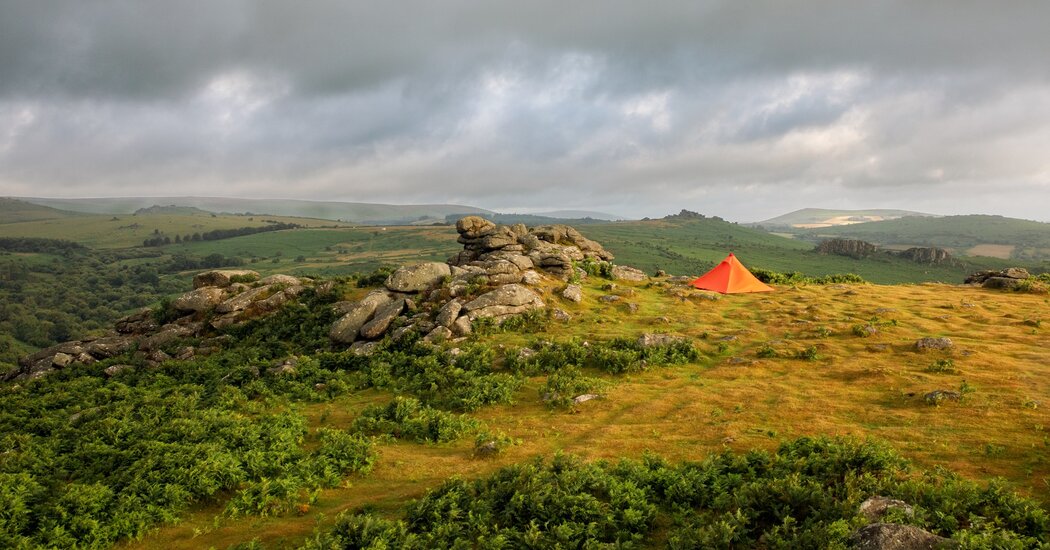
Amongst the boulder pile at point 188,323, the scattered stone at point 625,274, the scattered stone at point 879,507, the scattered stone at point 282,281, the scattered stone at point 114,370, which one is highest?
the scattered stone at point 625,274

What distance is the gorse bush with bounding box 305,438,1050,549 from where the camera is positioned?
328 inches

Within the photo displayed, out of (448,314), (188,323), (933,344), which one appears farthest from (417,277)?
(933,344)

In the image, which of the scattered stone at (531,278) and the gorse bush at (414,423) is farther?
the scattered stone at (531,278)

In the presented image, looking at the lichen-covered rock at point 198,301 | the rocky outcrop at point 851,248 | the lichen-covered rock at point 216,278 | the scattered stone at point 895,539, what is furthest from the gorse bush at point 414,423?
the rocky outcrop at point 851,248

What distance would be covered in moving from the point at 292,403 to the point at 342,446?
7291mm

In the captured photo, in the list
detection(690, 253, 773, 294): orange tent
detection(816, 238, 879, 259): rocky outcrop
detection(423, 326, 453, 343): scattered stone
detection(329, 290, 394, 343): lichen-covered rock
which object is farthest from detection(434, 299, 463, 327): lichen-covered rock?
detection(816, 238, 879, 259): rocky outcrop

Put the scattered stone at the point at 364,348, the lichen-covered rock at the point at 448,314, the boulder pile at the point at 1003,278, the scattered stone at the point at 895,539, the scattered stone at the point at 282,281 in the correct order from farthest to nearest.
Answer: the boulder pile at the point at 1003,278
the scattered stone at the point at 282,281
the lichen-covered rock at the point at 448,314
the scattered stone at the point at 364,348
the scattered stone at the point at 895,539

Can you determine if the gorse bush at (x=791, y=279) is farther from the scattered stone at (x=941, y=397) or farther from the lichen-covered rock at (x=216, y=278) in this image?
the lichen-covered rock at (x=216, y=278)

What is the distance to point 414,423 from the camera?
1708cm

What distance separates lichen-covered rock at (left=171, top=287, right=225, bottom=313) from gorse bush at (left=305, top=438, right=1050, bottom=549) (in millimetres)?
32065

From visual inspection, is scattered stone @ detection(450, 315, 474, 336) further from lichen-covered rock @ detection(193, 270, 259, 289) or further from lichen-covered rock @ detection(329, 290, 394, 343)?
lichen-covered rock @ detection(193, 270, 259, 289)

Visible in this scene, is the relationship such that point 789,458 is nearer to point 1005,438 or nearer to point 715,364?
point 1005,438

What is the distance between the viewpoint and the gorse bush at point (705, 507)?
8.33 m

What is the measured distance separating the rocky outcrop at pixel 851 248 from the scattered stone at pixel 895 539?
212 meters
